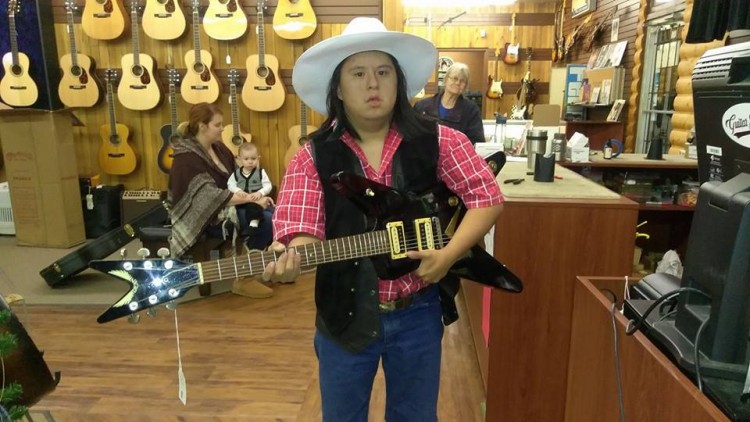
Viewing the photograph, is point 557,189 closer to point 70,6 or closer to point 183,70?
point 183,70

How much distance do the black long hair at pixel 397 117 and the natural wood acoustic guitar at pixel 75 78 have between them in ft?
14.5

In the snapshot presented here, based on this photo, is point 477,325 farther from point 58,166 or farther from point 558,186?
point 58,166

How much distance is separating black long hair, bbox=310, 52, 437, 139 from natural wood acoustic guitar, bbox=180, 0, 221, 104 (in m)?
3.68

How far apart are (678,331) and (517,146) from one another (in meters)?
3.12

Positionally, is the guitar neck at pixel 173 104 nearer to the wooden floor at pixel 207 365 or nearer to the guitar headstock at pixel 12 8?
the guitar headstock at pixel 12 8

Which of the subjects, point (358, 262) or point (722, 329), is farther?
point (358, 262)

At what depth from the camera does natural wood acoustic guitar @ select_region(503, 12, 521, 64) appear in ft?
30.1

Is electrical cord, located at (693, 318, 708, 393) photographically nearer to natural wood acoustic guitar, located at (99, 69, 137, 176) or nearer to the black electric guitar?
the black electric guitar

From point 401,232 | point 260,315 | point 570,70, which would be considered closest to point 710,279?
point 401,232

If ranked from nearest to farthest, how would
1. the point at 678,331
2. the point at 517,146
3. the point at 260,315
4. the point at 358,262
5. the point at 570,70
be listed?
the point at 678,331, the point at 358,262, the point at 260,315, the point at 517,146, the point at 570,70

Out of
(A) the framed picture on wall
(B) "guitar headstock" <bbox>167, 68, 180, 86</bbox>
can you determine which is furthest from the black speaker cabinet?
(A) the framed picture on wall

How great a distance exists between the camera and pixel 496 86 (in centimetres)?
930

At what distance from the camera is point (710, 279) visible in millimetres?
829

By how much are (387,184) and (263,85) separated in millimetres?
3663
